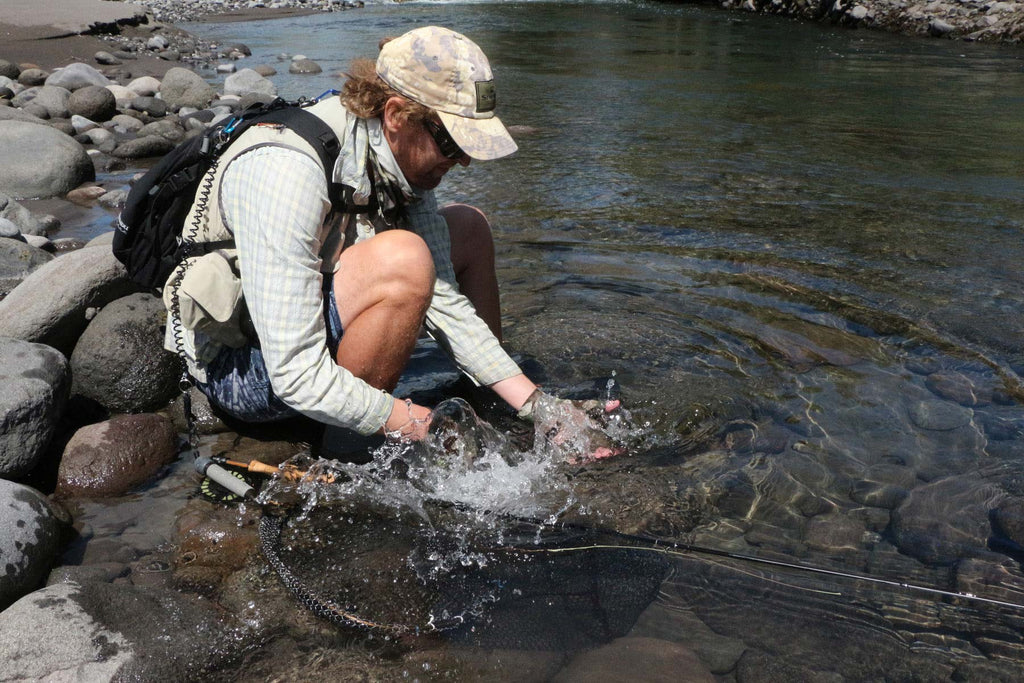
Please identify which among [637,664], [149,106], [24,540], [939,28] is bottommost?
[637,664]

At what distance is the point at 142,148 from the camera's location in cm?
878

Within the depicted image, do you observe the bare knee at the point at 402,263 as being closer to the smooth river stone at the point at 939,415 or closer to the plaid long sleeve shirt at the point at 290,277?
the plaid long sleeve shirt at the point at 290,277

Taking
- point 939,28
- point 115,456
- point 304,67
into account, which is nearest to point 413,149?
point 115,456

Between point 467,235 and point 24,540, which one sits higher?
point 467,235

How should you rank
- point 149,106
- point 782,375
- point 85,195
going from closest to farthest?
point 782,375 → point 85,195 → point 149,106

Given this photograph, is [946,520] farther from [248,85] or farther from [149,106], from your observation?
[248,85]

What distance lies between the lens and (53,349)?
3445mm

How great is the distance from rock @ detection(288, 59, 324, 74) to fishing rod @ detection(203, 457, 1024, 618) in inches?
511

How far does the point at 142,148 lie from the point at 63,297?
18.5 feet

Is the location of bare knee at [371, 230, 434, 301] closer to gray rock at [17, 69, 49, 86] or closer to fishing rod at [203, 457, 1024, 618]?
fishing rod at [203, 457, 1024, 618]

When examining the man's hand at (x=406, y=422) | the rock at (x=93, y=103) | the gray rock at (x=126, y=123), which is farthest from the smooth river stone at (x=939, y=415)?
the rock at (x=93, y=103)

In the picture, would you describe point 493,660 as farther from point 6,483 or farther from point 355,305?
point 6,483

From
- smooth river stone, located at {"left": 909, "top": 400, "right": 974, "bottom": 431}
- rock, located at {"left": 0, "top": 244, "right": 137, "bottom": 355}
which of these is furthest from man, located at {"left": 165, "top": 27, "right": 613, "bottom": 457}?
smooth river stone, located at {"left": 909, "top": 400, "right": 974, "bottom": 431}

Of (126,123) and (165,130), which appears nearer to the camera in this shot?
(165,130)
